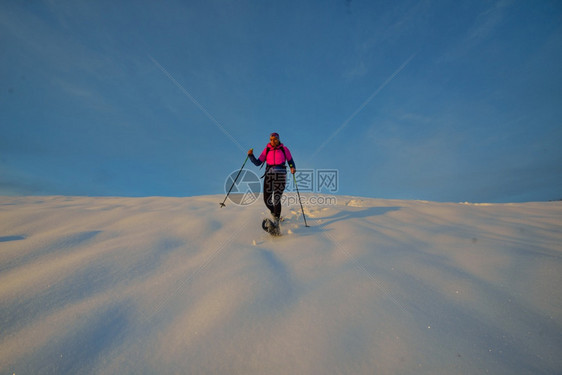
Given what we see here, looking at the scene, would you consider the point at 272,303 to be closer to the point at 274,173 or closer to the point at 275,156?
the point at 274,173

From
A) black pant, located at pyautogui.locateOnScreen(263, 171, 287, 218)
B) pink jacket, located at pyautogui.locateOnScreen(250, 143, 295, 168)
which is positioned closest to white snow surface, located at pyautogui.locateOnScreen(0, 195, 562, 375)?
black pant, located at pyautogui.locateOnScreen(263, 171, 287, 218)

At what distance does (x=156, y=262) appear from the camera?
3.07 meters

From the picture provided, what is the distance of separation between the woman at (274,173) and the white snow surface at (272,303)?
133cm

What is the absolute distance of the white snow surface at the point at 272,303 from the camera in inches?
64.9

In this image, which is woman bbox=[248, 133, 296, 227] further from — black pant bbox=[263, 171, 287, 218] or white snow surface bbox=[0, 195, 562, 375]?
white snow surface bbox=[0, 195, 562, 375]

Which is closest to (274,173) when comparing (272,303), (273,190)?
(273,190)

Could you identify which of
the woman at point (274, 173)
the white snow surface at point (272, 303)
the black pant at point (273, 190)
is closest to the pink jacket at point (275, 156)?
the woman at point (274, 173)

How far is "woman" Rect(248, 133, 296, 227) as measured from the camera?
532cm

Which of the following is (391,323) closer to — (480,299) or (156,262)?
(480,299)

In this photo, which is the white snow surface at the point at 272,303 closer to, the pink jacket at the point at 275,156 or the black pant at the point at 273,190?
the black pant at the point at 273,190

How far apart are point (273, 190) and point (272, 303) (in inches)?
130

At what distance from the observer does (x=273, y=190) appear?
5.34m

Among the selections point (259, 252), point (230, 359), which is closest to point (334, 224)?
point (259, 252)

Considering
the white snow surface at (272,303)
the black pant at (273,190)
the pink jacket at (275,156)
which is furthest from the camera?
the pink jacket at (275,156)
